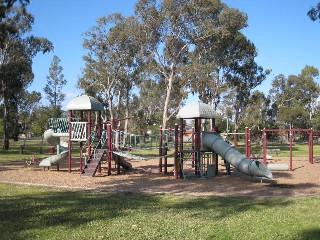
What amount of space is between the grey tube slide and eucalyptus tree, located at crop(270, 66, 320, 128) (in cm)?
6404

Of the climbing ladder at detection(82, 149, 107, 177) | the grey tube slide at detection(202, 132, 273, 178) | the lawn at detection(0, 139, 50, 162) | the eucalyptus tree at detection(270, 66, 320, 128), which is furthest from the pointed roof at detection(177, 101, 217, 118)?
the eucalyptus tree at detection(270, 66, 320, 128)

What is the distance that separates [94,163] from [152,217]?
383 inches

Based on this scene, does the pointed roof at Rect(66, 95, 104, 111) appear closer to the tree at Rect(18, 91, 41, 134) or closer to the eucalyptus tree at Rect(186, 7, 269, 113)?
the eucalyptus tree at Rect(186, 7, 269, 113)

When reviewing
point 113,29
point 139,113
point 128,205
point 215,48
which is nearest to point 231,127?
point 139,113

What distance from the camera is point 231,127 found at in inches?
2749

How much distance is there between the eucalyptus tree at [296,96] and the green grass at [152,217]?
7114cm

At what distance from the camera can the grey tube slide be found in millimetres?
14969

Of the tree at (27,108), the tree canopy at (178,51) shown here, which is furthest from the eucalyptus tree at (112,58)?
the tree at (27,108)

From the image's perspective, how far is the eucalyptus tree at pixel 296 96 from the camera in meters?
80.2

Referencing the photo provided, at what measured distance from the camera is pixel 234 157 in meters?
16.5

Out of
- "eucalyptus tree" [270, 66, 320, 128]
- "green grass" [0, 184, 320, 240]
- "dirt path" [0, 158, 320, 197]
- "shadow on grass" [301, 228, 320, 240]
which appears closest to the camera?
"shadow on grass" [301, 228, 320, 240]

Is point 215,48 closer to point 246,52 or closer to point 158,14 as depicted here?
point 246,52

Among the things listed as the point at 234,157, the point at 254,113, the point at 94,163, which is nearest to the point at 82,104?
the point at 94,163

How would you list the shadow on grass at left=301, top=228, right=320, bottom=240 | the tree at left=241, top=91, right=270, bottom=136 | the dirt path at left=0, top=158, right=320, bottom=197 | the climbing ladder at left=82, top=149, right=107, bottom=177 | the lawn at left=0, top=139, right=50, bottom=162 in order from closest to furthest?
1. the shadow on grass at left=301, top=228, right=320, bottom=240
2. the dirt path at left=0, top=158, right=320, bottom=197
3. the climbing ladder at left=82, top=149, right=107, bottom=177
4. the lawn at left=0, top=139, right=50, bottom=162
5. the tree at left=241, top=91, right=270, bottom=136
